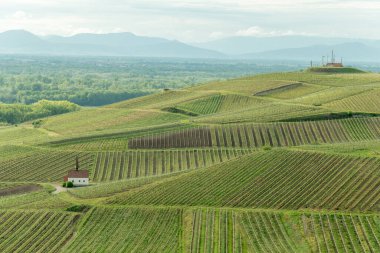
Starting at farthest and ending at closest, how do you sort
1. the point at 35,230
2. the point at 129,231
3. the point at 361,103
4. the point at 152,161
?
1. the point at 361,103
2. the point at 152,161
3. the point at 35,230
4. the point at 129,231

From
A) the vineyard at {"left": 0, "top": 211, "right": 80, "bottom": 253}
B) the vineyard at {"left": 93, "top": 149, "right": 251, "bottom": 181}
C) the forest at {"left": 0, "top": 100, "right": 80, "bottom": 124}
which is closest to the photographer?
the vineyard at {"left": 0, "top": 211, "right": 80, "bottom": 253}

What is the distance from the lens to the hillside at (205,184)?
62.6m

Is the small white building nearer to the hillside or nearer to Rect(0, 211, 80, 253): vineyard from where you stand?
the hillside

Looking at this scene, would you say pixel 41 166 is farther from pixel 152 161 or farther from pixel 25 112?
pixel 25 112

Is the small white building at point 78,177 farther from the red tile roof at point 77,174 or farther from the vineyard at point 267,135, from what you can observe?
the vineyard at point 267,135

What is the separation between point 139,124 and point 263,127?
30711 millimetres

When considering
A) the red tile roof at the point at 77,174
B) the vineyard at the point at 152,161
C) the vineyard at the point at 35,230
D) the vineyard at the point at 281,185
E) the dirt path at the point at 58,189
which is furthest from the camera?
the vineyard at the point at 152,161

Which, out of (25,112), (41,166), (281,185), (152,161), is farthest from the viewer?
(25,112)

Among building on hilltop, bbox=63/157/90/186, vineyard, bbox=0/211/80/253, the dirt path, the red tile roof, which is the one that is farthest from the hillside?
the red tile roof

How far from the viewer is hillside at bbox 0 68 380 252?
62.6 meters

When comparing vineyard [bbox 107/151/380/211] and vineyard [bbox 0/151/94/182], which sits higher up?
vineyard [bbox 107/151/380/211]

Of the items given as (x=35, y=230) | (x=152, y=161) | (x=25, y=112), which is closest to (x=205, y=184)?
(x=35, y=230)

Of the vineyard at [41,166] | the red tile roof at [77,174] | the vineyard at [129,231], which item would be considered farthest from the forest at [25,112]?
the vineyard at [129,231]

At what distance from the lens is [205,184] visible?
254ft
